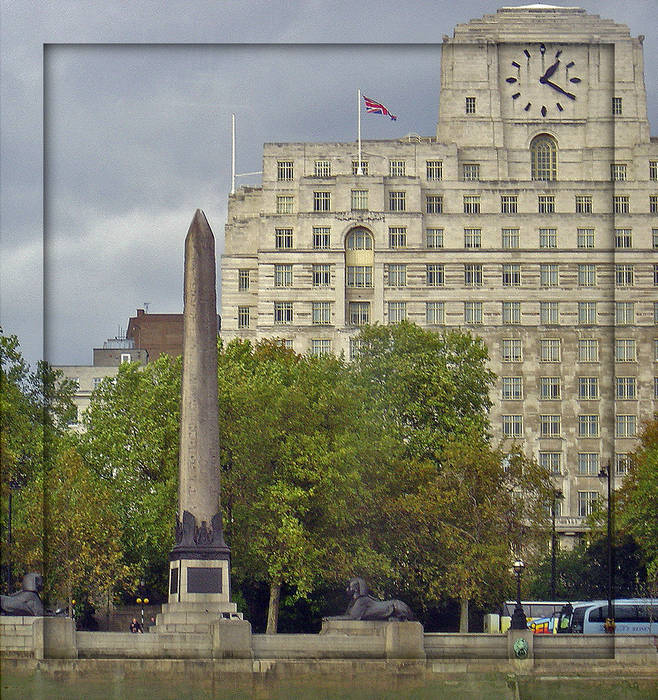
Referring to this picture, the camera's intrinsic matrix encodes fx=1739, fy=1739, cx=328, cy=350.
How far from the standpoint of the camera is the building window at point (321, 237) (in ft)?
307

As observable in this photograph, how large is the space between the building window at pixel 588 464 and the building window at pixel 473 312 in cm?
945

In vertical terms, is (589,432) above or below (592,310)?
below

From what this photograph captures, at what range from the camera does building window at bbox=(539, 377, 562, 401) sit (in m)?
93.3

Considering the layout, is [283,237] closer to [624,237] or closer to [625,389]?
[624,237]

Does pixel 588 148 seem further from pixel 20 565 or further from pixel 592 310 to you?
pixel 20 565

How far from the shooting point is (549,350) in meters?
93.2

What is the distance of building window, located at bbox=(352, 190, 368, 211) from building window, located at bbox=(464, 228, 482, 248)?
604cm

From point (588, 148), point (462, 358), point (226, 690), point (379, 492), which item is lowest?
Result: point (226, 690)

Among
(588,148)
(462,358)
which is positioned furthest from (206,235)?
(588,148)

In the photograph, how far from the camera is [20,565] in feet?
195

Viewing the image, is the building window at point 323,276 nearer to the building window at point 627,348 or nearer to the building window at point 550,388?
the building window at point 550,388

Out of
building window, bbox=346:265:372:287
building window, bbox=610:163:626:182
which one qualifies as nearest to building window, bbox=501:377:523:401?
building window, bbox=346:265:372:287

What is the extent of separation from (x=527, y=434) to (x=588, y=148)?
17.1m

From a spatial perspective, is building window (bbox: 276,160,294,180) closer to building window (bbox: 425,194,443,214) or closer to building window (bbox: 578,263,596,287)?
building window (bbox: 425,194,443,214)
